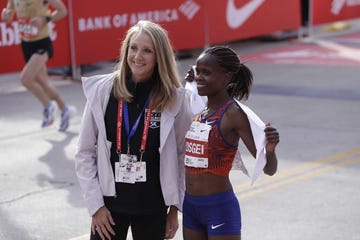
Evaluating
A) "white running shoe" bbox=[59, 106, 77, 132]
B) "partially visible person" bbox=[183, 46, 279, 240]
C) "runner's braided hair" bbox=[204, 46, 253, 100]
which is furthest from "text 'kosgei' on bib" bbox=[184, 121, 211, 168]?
"white running shoe" bbox=[59, 106, 77, 132]

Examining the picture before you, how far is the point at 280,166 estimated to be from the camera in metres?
8.00

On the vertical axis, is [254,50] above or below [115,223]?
below

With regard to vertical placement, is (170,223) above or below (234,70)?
below

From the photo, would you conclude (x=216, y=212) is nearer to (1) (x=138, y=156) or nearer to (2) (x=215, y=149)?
(2) (x=215, y=149)

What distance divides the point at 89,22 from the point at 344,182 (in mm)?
7537

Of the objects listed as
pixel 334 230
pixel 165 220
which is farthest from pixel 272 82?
pixel 165 220

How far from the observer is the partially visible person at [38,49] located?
31.6ft

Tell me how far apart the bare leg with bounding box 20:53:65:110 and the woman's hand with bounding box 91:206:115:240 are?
19.1 ft

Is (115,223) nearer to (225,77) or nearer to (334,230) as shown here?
(225,77)

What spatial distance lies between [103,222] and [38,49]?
239 inches

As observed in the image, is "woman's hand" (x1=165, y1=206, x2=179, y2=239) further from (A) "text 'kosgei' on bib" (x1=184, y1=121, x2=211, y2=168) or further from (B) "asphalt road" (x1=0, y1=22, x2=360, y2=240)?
(B) "asphalt road" (x1=0, y1=22, x2=360, y2=240)

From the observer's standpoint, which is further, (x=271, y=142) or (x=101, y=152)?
(x=101, y=152)

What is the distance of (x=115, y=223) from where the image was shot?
4.04m

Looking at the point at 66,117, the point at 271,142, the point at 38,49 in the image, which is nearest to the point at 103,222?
the point at 271,142
